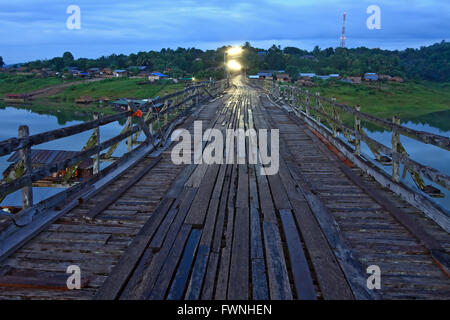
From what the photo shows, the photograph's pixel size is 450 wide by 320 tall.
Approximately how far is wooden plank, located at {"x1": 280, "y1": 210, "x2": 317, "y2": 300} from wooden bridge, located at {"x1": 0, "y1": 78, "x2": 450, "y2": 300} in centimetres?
1

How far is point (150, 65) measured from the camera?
14475 cm

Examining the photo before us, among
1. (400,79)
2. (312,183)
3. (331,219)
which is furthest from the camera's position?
(400,79)

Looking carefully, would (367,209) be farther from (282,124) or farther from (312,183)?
(282,124)

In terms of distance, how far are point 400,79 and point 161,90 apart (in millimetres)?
69522

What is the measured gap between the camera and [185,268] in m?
3.54

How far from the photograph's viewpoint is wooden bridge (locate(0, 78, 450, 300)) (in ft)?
10.8

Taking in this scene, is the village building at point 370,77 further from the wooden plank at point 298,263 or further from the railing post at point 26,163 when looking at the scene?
the railing post at point 26,163

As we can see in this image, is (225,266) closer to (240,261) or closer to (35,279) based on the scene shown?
(240,261)

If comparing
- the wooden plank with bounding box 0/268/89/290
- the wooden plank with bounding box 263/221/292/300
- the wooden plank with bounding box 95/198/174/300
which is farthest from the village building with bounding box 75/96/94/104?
the wooden plank with bounding box 263/221/292/300

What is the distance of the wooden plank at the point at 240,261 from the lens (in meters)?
3.16

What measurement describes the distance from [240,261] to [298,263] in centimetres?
60

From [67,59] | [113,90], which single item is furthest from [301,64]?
[67,59]

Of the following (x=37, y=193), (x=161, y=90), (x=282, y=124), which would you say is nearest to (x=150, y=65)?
(x=161, y=90)

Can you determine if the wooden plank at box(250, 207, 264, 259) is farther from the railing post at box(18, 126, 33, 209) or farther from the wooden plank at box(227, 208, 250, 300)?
the railing post at box(18, 126, 33, 209)
